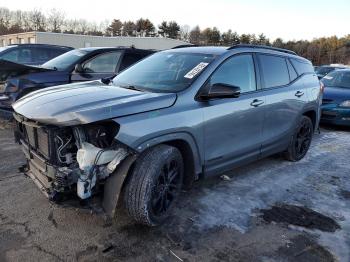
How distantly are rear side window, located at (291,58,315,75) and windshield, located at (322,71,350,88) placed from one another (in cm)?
442

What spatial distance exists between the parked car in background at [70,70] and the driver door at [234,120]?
3850 mm

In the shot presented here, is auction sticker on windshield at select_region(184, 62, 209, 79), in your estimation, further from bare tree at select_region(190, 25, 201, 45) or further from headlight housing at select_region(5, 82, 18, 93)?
bare tree at select_region(190, 25, 201, 45)

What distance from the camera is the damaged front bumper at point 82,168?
129 inches

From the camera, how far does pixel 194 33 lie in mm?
79562

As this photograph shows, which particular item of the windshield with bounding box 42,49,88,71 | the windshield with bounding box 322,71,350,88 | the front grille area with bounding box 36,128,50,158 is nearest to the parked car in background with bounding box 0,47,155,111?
the windshield with bounding box 42,49,88,71

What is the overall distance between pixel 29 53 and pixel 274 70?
818cm

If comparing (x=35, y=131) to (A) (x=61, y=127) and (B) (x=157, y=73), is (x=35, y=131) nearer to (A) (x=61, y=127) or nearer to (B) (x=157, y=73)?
(A) (x=61, y=127)

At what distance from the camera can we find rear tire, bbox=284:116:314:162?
20.0 feet

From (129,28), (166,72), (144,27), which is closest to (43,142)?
(166,72)

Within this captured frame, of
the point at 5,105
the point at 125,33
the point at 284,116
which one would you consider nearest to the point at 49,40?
the point at 5,105

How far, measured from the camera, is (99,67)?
8070mm

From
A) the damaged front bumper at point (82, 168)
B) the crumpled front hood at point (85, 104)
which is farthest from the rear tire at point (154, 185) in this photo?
the crumpled front hood at point (85, 104)

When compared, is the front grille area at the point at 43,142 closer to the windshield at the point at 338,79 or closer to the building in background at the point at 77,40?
the windshield at the point at 338,79

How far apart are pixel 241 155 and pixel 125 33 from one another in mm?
79171
